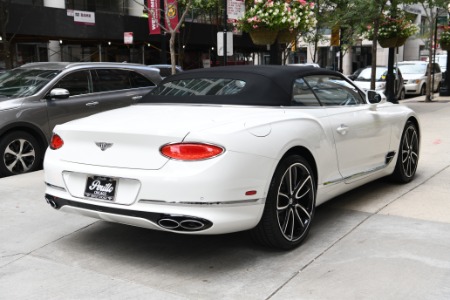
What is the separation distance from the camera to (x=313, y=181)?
4320mm

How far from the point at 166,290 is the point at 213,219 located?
0.57m

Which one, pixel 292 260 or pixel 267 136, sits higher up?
pixel 267 136

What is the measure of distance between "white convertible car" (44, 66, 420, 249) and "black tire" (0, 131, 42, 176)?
10.3ft

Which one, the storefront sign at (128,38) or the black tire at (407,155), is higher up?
the storefront sign at (128,38)

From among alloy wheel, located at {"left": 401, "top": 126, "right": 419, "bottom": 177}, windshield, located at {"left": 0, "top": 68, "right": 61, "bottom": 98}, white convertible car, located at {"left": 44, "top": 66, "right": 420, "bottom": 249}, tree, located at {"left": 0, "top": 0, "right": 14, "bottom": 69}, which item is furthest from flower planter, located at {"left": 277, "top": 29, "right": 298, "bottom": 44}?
tree, located at {"left": 0, "top": 0, "right": 14, "bottom": 69}

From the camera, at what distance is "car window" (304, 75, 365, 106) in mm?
4879

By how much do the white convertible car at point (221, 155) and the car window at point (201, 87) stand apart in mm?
13

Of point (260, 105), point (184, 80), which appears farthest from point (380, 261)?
point (184, 80)

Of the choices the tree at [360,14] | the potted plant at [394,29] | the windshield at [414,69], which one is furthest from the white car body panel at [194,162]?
the windshield at [414,69]

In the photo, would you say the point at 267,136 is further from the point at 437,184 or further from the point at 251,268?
the point at 437,184

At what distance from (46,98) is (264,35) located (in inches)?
202

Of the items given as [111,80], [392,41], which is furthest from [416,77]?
[111,80]

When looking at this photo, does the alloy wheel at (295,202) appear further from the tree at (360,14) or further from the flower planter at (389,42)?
the flower planter at (389,42)

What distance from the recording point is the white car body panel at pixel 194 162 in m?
3.47
